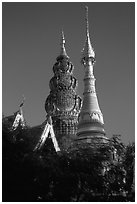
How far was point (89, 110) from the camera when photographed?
35.6 metres

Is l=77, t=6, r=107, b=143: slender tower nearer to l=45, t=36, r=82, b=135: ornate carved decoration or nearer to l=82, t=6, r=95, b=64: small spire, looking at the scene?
l=82, t=6, r=95, b=64: small spire

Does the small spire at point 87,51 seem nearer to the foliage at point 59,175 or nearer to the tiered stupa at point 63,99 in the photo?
the tiered stupa at point 63,99

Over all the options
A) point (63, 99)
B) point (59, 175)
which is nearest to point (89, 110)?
point (63, 99)

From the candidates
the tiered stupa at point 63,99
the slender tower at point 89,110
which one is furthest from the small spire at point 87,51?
the tiered stupa at point 63,99

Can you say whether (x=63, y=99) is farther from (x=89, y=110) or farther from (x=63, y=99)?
(x=89, y=110)

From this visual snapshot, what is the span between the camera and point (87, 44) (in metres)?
40.2

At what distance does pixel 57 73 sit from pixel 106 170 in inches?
1103

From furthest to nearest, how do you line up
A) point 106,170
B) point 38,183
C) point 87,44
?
point 87,44, point 106,170, point 38,183

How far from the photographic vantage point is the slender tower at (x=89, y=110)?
33000mm

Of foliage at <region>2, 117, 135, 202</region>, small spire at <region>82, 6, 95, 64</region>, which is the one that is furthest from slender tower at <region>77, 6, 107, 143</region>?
foliage at <region>2, 117, 135, 202</region>

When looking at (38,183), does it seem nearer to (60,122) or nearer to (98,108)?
(98,108)

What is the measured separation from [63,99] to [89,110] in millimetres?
8887

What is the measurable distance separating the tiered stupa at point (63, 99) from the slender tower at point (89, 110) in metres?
6.12

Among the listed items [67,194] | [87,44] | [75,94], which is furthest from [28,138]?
[75,94]
